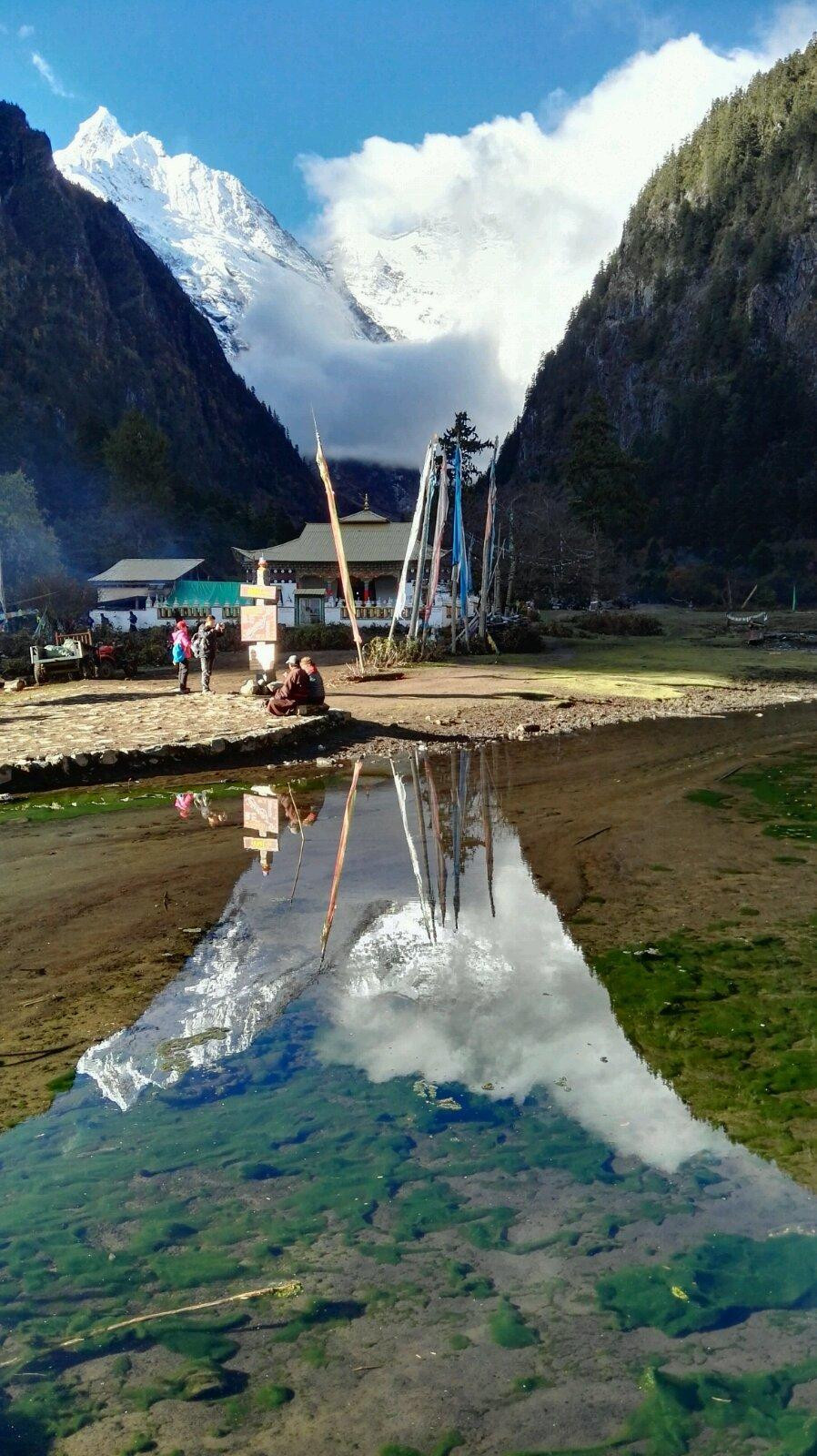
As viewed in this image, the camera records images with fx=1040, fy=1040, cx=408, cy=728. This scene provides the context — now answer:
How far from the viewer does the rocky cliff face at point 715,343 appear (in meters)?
122

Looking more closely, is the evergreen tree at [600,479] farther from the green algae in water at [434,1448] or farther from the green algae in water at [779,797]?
the green algae in water at [434,1448]

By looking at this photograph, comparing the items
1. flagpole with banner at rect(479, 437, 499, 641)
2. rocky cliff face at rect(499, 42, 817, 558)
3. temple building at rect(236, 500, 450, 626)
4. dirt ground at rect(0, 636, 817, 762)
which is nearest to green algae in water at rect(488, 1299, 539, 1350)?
dirt ground at rect(0, 636, 817, 762)

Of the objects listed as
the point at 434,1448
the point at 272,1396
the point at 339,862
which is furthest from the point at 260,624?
the point at 434,1448

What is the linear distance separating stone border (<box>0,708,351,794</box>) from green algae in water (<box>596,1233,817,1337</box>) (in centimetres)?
1135

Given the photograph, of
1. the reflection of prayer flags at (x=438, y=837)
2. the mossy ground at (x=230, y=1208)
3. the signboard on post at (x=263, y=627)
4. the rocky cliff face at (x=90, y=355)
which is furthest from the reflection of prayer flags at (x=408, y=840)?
the rocky cliff face at (x=90, y=355)

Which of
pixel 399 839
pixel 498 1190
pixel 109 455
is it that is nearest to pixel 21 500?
pixel 109 455

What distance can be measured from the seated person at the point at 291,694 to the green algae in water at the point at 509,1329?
15380mm

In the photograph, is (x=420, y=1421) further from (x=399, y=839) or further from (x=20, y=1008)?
(x=399, y=839)

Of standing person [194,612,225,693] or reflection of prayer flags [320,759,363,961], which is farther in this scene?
standing person [194,612,225,693]

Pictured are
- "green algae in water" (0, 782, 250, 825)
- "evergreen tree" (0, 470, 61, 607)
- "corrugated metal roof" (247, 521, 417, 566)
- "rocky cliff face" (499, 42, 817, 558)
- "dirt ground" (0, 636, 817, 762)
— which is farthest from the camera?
"rocky cliff face" (499, 42, 817, 558)

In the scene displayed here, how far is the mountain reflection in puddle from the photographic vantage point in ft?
17.3

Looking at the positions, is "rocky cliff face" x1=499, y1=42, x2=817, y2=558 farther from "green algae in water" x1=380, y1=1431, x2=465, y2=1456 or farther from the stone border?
"green algae in water" x1=380, y1=1431, x2=465, y2=1456

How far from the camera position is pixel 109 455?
3738 inches

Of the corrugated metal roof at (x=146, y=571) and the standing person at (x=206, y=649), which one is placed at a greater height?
the corrugated metal roof at (x=146, y=571)
